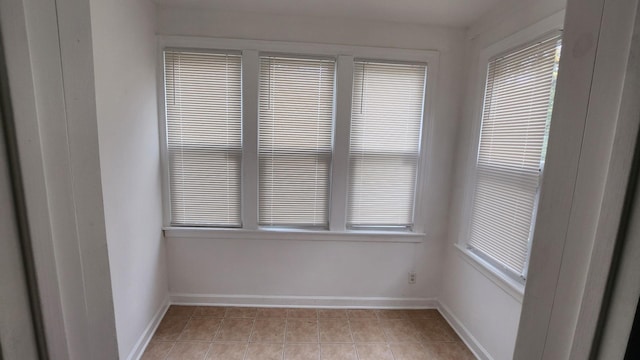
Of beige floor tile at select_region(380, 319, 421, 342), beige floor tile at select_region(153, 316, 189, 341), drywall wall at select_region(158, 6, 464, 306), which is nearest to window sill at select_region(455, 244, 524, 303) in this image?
drywall wall at select_region(158, 6, 464, 306)

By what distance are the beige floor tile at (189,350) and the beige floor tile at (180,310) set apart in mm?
335

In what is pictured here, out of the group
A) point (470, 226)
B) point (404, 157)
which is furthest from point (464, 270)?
point (404, 157)

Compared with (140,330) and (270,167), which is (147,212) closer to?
(140,330)

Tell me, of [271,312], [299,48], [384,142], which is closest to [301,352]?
[271,312]

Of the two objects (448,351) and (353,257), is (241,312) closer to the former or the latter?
(353,257)

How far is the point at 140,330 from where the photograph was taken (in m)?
1.93

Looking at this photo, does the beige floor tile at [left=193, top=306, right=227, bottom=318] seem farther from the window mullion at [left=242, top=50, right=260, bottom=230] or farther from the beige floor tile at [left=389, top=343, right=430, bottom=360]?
the beige floor tile at [left=389, top=343, right=430, bottom=360]

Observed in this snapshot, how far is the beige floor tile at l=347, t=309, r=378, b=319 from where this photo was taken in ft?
7.87

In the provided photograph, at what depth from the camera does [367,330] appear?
2236 mm

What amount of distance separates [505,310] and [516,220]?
0.62 metres

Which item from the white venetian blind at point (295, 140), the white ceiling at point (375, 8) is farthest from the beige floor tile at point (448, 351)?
the white ceiling at point (375, 8)

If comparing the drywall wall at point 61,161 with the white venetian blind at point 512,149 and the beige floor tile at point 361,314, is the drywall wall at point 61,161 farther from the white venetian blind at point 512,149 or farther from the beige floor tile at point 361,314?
the beige floor tile at point 361,314

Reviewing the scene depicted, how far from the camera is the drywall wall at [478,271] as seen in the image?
171cm

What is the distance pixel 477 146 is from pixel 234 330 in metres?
2.50
